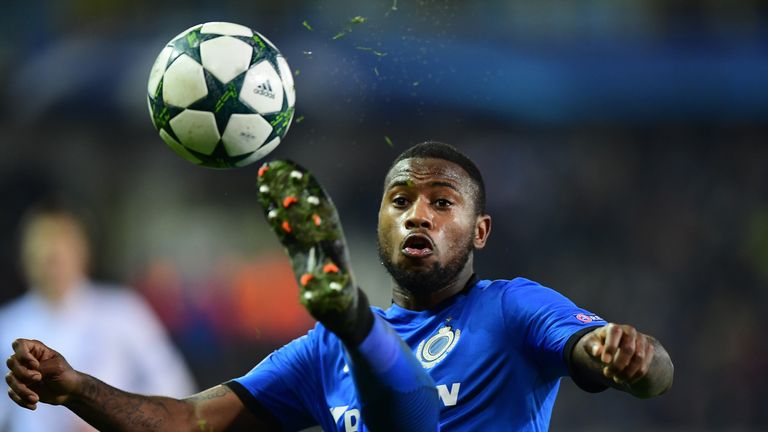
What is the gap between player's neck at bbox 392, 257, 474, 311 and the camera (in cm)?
437

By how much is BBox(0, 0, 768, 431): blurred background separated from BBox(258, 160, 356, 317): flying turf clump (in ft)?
26.1

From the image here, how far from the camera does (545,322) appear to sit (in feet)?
12.8

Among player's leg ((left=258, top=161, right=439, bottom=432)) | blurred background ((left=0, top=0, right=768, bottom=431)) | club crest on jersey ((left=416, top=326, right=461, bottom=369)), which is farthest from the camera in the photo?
blurred background ((left=0, top=0, right=768, bottom=431))

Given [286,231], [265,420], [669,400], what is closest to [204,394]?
[265,420]

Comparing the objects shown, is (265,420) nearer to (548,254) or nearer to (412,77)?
(548,254)

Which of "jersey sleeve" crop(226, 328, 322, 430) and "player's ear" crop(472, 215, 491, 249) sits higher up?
"player's ear" crop(472, 215, 491, 249)

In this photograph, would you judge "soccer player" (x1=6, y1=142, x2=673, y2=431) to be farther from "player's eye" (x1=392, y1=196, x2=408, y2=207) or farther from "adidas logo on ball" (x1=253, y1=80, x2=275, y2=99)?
"adidas logo on ball" (x1=253, y1=80, x2=275, y2=99)

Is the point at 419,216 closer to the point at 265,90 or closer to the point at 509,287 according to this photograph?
the point at 509,287

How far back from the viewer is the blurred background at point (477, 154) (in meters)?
11.6

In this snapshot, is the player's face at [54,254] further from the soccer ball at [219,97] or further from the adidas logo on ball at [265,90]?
the adidas logo on ball at [265,90]

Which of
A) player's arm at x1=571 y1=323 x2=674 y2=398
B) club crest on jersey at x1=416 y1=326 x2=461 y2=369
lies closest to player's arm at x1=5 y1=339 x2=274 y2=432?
club crest on jersey at x1=416 y1=326 x2=461 y2=369

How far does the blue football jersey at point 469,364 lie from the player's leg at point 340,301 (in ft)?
1.38

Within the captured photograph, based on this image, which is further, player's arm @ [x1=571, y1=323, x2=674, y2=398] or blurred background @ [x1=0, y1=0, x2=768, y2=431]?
blurred background @ [x1=0, y1=0, x2=768, y2=431]

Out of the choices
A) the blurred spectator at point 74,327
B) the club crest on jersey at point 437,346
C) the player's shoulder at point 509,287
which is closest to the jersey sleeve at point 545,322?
the player's shoulder at point 509,287
